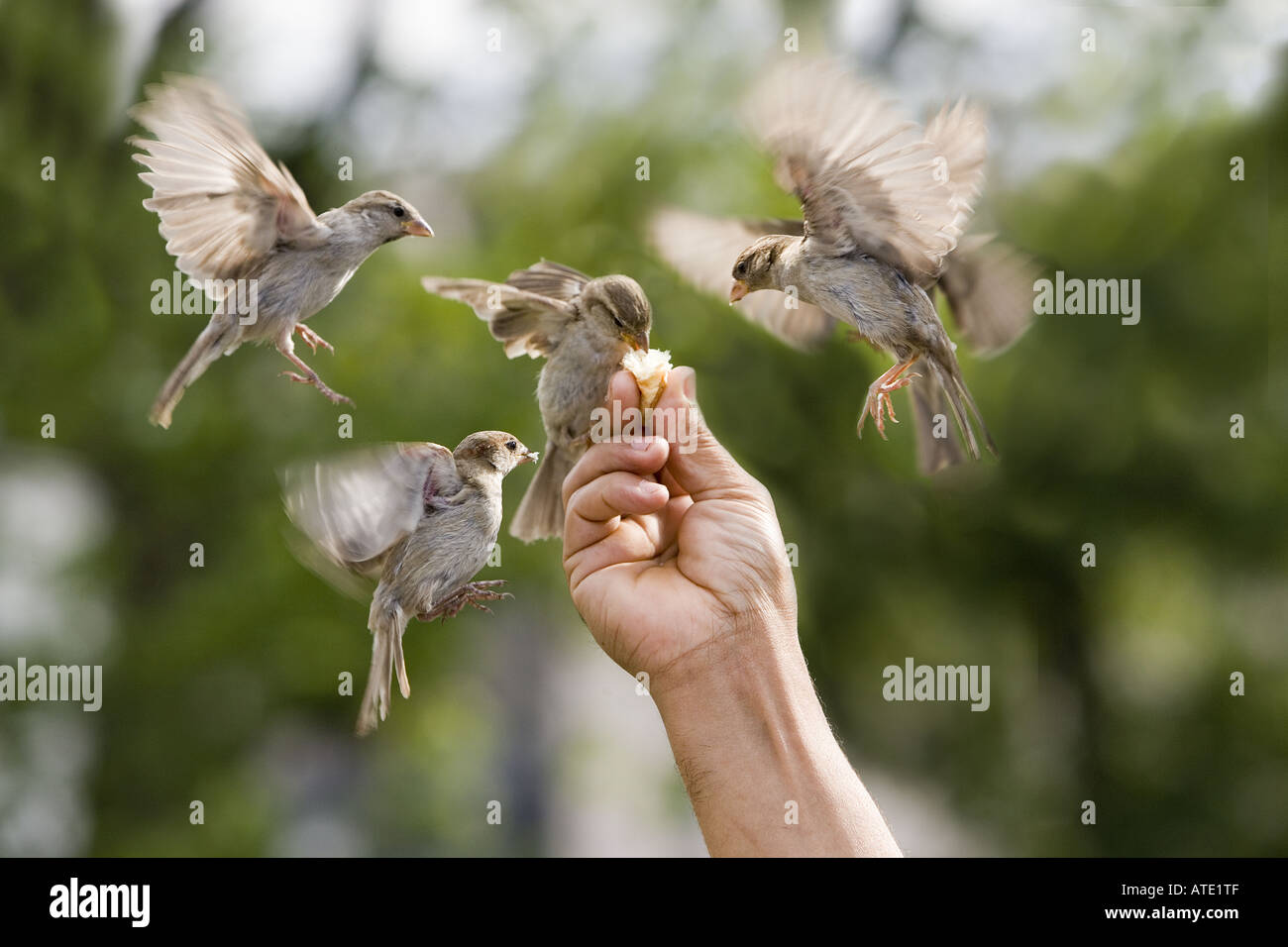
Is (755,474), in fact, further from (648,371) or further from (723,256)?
(648,371)

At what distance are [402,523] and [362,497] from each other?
125mm

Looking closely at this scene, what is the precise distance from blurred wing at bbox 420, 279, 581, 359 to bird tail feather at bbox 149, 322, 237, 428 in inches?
23.6

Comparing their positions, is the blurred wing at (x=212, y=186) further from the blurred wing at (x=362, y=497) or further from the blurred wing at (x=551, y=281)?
the blurred wing at (x=551, y=281)

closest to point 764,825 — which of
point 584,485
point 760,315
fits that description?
point 584,485

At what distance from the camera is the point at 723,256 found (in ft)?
11.2

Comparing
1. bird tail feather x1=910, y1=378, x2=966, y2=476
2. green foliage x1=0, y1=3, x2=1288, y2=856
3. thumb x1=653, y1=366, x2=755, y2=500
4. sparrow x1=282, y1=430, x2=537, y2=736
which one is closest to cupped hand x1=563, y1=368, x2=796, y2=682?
thumb x1=653, y1=366, x2=755, y2=500

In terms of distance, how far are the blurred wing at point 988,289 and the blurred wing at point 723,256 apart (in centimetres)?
40

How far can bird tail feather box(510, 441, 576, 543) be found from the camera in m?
3.18

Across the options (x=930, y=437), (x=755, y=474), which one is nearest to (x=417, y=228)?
(x=930, y=437)

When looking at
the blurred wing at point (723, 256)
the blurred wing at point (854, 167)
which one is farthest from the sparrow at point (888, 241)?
the blurred wing at point (723, 256)

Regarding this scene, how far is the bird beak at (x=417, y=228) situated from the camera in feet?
7.82

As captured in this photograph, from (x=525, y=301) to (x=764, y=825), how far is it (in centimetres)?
147

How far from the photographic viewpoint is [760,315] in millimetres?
3186

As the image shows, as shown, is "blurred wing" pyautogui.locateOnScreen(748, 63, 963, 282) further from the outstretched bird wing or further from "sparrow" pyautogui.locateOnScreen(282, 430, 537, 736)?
"sparrow" pyautogui.locateOnScreen(282, 430, 537, 736)
